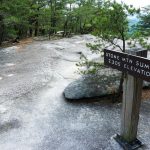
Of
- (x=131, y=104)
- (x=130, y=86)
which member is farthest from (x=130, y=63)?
(x=131, y=104)

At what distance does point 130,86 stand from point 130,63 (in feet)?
2.14

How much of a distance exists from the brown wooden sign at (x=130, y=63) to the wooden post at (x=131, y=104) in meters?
0.36

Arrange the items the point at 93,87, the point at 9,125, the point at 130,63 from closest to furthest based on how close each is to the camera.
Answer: the point at 130,63 → the point at 9,125 → the point at 93,87

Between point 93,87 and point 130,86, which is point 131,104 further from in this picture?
point 93,87

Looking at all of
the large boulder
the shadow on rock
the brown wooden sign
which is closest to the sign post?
the brown wooden sign

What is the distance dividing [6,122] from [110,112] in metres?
2.89

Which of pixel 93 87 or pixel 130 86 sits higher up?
pixel 130 86

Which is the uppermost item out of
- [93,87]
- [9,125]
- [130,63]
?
[130,63]

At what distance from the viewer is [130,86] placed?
534 centimetres

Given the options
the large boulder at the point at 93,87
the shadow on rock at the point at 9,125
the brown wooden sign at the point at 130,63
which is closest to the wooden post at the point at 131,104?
the brown wooden sign at the point at 130,63

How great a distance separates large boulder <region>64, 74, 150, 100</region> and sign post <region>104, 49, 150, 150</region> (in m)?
2.18

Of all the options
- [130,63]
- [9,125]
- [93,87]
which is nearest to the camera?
[130,63]

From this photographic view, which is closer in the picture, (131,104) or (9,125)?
(131,104)

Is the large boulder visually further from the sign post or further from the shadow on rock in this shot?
the sign post
